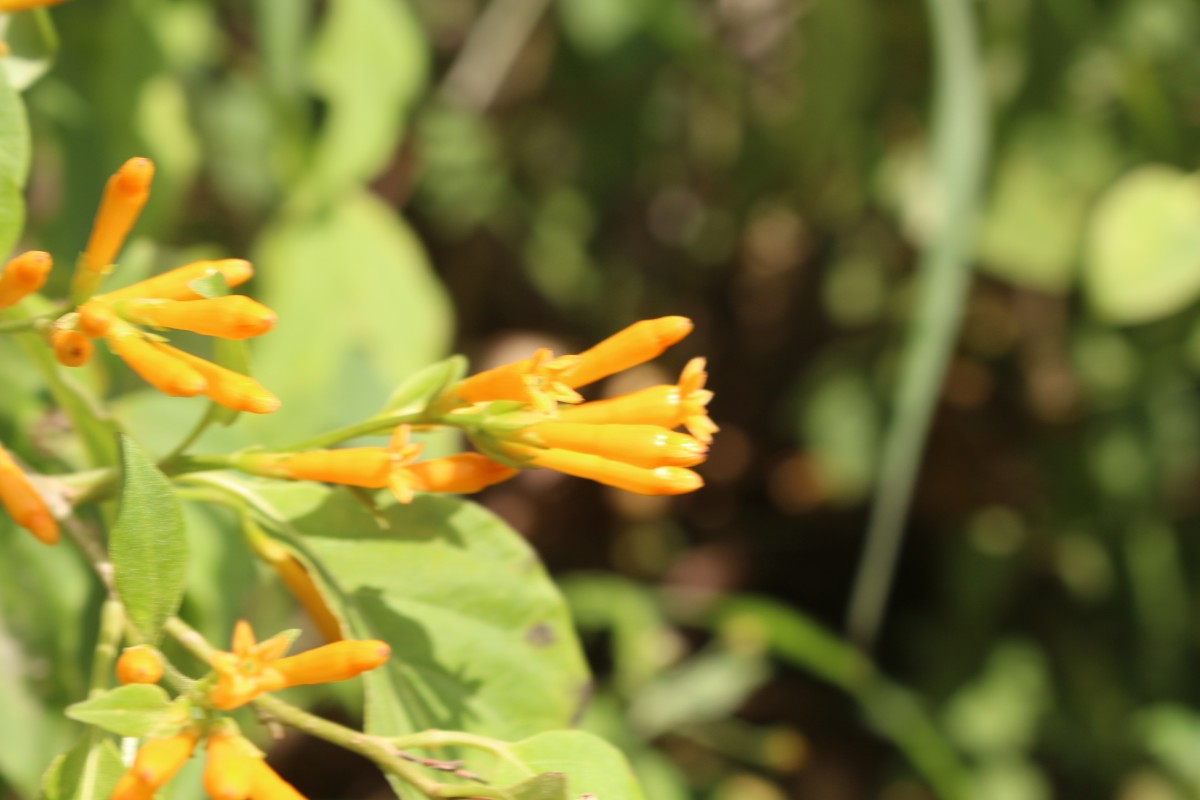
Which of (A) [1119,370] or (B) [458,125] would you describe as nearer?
(A) [1119,370]

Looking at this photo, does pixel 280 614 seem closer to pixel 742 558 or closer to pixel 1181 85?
pixel 742 558

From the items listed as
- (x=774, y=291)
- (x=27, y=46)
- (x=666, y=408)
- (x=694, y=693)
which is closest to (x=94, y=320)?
(x=666, y=408)

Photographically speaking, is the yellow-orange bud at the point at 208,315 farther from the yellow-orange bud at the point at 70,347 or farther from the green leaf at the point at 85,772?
the green leaf at the point at 85,772

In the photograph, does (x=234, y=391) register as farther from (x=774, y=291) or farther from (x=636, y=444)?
(x=774, y=291)

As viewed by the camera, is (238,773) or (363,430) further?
(363,430)

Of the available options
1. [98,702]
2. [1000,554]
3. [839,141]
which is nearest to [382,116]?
[839,141]

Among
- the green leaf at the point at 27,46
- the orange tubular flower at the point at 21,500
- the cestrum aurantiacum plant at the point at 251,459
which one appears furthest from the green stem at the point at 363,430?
the green leaf at the point at 27,46

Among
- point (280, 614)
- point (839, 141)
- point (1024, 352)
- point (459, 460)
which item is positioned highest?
point (839, 141)
